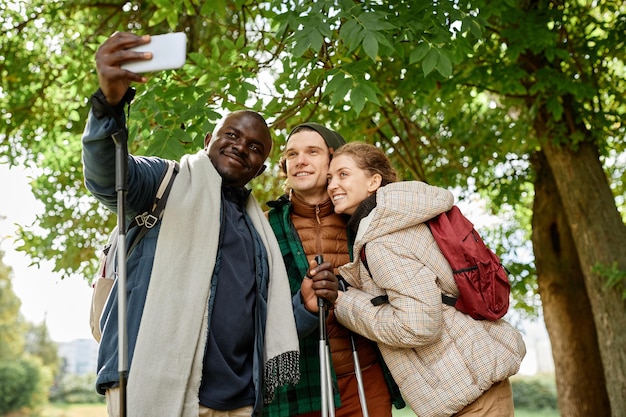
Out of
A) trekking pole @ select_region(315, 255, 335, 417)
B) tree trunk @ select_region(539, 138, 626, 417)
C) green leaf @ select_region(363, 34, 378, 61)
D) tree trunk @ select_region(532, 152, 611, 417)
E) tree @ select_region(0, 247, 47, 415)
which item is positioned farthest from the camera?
tree @ select_region(0, 247, 47, 415)

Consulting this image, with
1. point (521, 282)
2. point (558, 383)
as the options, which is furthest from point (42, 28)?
point (558, 383)

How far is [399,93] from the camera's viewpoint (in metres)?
5.70

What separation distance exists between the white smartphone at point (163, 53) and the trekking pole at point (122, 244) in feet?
0.67

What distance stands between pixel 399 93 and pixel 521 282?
314 cm

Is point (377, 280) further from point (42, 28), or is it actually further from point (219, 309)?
point (42, 28)

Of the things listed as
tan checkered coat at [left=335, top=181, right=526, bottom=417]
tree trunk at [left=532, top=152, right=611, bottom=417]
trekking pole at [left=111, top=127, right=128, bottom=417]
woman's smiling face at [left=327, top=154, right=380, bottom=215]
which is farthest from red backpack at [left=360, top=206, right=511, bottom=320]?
tree trunk at [left=532, top=152, right=611, bottom=417]

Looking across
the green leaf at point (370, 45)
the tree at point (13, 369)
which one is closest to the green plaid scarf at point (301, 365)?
the green leaf at point (370, 45)

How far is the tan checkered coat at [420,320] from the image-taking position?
8.57ft

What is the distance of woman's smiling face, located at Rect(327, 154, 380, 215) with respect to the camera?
10.0ft

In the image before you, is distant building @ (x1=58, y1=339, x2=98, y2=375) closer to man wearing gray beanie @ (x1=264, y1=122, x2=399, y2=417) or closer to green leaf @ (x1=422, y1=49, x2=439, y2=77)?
man wearing gray beanie @ (x1=264, y1=122, x2=399, y2=417)

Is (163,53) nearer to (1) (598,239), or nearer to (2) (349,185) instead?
(2) (349,185)

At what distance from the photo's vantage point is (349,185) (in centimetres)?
305

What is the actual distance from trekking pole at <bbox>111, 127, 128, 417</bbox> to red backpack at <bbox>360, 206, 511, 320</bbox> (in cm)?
131

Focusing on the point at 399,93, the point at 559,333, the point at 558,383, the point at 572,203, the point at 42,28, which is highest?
the point at 42,28
